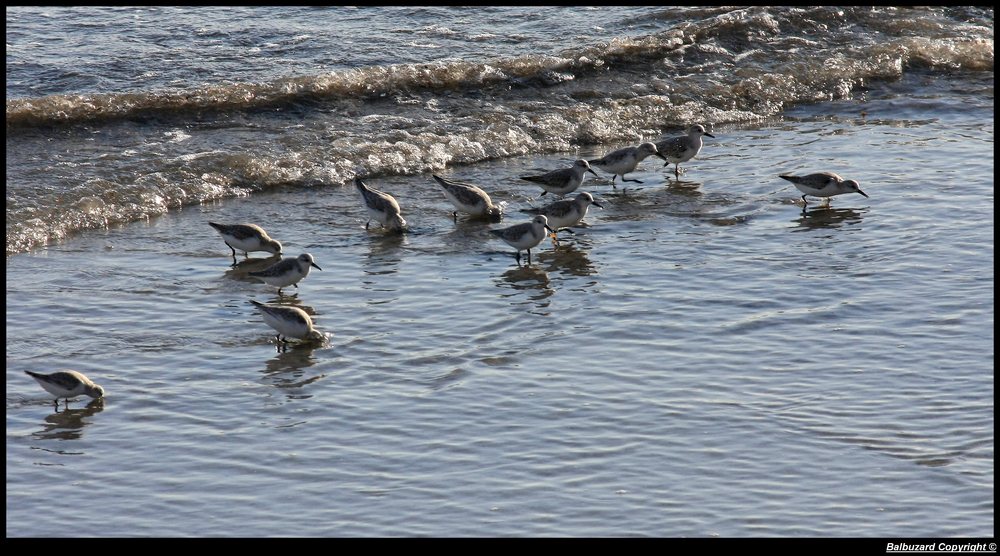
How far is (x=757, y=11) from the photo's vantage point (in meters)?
22.4

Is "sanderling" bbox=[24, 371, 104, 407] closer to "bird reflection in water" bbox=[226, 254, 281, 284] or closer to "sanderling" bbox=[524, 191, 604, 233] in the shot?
"bird reflection in water" bbox=[226, 254, 281, 284]

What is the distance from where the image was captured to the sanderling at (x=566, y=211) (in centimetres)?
1306

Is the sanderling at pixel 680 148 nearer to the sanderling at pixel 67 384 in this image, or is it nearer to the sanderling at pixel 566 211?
the sanderling at pixel 566 211

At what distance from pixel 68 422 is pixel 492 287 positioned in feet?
13.5

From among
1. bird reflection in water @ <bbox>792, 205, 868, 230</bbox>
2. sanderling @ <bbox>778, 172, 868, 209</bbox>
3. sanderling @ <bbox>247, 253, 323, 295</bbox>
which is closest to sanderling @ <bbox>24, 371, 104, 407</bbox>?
sanderling @ <bbox>247, 253, 323, 295</bbox>

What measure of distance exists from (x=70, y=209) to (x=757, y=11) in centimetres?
1325

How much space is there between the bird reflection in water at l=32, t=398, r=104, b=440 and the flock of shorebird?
1.63 m

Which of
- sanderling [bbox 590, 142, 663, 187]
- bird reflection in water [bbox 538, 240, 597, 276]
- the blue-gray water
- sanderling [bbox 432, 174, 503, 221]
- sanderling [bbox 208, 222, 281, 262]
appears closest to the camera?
the blue-gray water

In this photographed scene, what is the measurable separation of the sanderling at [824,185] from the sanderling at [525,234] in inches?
126

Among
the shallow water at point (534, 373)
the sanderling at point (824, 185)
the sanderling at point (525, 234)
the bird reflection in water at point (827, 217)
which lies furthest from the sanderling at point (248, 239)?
the sanderling at point (824, 185)

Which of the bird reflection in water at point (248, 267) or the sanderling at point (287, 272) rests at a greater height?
the sanderling at point (287, 272)

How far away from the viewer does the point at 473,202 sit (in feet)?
44.7

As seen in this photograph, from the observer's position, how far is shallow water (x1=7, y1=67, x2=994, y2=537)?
7.12 metres

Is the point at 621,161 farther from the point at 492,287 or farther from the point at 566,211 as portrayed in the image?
the point at 492,287
